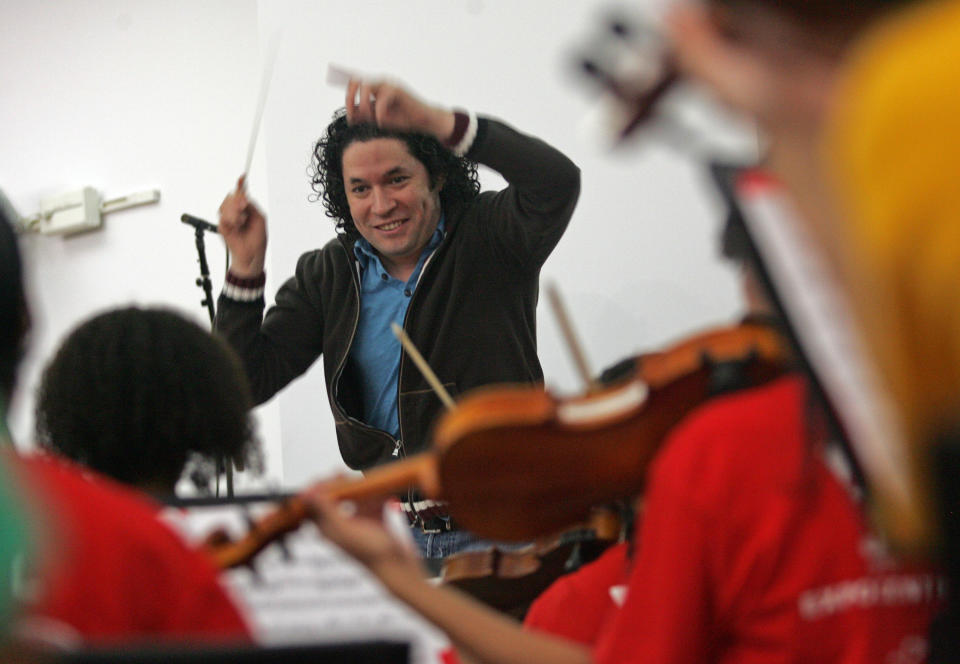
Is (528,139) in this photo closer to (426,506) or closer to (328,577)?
(426,506)

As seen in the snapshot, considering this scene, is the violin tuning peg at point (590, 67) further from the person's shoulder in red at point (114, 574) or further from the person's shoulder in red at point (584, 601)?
the person's shoulder in red at point (584, 601)

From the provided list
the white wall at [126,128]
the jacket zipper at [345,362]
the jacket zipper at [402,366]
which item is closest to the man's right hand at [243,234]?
the jacket zipper at [345,362]

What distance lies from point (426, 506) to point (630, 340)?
712mm

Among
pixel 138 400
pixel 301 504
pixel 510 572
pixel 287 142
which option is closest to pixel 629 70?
pixel 301 504

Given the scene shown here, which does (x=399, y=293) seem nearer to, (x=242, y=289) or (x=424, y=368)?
(x=242, y=289)

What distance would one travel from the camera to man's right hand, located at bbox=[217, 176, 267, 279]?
1.94m

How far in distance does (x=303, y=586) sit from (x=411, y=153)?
3.92ft

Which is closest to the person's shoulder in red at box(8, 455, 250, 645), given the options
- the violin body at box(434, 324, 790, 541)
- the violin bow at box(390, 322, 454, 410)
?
the violin body at box(434, 324, 790, 541)

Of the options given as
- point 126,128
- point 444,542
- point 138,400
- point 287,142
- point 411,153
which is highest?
point 126,128

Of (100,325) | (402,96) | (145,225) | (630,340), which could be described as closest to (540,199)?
(402,96)

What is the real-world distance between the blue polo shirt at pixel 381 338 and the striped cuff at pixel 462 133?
1.12 feet

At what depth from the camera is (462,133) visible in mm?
1631

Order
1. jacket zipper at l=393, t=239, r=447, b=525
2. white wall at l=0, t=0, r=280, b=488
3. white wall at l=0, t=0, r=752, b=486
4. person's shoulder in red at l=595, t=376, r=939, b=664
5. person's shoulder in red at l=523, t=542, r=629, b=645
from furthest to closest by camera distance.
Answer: white wall at l=0, t=0, r=280, b=488, white wall at l=0, t=0, r=752, b=486, jacket zipper at l=393, t=239, r=447, b=525, person's shoulder in red at l=523, t=542, r=629, b=645, person's shoulder in red at l=595, t=376, r=939, b=664

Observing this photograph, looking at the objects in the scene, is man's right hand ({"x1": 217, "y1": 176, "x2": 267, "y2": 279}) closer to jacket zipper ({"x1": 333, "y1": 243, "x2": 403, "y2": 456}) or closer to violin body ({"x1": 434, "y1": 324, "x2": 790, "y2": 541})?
jacket zipper ({"x1": 333, "y1": 243, "x2": 403, "y2": 456})
